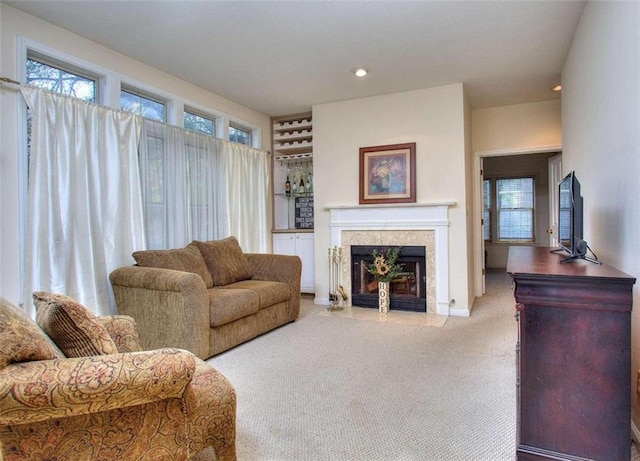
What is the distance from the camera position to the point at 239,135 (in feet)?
16.6

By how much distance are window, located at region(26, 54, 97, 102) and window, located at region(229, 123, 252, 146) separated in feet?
5.98

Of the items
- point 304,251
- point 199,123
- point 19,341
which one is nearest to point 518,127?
point 304,251

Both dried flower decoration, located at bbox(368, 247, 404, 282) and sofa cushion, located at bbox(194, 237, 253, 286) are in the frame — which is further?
dried flower decoration, located at bbox(368, 247, 404, 282)

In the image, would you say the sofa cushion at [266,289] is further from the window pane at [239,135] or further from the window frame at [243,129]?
the window pane at [239,135]

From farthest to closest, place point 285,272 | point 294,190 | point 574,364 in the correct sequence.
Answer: point 294,190
point 285,272
point 574,364

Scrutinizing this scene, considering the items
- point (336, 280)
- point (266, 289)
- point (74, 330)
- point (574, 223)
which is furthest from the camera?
point (336, 280)

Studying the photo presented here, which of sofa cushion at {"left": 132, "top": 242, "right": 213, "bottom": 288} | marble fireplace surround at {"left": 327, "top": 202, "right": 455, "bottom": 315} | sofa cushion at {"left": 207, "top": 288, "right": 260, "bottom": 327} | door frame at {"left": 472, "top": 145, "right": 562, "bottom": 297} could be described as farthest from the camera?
door frame at {"left": 472, "top": 145, "right": 562, "bottom": 297}

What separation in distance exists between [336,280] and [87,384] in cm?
386

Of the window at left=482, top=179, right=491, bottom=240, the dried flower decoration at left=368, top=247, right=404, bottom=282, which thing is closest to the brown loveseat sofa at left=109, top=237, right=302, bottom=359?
the dried flower decoration at left=368, top=247, right=404, bottom=282

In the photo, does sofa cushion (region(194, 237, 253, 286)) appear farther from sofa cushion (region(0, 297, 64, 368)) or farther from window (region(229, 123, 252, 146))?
sofa cushion (region(0, 297, 64, 368))

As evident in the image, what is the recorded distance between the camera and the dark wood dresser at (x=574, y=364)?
4.58ft

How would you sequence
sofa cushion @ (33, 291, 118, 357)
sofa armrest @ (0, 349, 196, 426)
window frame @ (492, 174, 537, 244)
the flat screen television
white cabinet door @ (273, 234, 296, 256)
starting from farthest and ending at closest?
window frame @ (492, 174, 537, 244)
white cabinet door @ (273, 234, 296, 256)
the flat screen television
sofa cushion @ (33, 291, 118, 357)
sofa armrest @ (0, 349, 196, 426)

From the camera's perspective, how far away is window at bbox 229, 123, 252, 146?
491cm

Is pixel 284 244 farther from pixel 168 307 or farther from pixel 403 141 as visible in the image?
pixel 168 307
